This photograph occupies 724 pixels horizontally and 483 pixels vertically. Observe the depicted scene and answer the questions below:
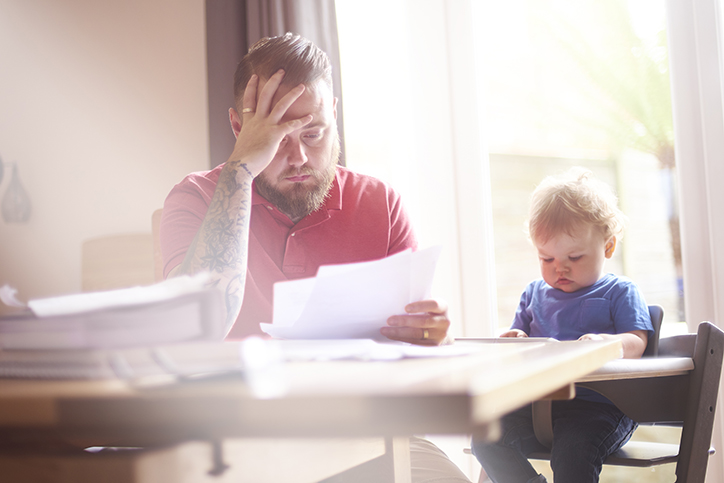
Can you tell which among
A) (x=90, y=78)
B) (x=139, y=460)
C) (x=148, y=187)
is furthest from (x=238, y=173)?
(x=90, y=78)

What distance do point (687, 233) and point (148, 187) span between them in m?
2.09

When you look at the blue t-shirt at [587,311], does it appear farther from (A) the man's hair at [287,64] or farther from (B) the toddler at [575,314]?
(A) the man's hair at [287,64]

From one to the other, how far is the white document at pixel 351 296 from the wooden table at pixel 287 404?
0.17 metres

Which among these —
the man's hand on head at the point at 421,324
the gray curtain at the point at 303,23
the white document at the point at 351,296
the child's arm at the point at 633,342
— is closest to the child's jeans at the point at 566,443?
the child's arm at the point at 633,342

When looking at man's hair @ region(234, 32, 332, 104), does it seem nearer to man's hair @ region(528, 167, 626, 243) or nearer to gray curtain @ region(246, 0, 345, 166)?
gray curtain @ region(246, 0, 345, 166)

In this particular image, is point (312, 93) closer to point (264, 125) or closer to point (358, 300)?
point (264, 125)

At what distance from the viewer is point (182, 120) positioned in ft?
8.02

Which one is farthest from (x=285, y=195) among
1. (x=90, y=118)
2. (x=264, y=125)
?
(x=90, y=118)

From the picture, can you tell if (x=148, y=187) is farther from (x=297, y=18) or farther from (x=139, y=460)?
(x=139, y=460)

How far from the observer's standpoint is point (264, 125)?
1.29 meters

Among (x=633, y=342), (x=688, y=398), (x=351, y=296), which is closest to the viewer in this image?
(x=351, y=296)

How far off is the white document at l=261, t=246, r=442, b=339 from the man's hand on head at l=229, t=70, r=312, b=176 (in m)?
0.64

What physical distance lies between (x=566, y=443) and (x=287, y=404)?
1.03 meters

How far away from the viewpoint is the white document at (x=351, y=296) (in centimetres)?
60
